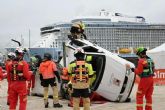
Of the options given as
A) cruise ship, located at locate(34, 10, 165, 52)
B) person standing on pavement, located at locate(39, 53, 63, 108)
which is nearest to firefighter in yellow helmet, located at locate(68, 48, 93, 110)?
person standing on pavement, located at locate(39, 53, 63, 108)

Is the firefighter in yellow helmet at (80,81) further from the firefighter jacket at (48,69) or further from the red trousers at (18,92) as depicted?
the firefighter jacket at (48,69)

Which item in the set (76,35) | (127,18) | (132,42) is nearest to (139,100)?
(76,35)

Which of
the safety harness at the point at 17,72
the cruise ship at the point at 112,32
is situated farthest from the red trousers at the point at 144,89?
the cruise ship at the point at 112,32

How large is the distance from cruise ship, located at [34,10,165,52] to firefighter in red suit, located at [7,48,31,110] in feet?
249

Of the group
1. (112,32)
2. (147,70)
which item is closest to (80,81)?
(147,70)

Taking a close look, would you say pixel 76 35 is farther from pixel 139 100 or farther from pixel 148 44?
pixel 148 44

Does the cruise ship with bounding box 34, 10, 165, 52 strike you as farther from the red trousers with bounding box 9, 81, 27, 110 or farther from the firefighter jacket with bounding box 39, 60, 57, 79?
the red trousers with bounding box 9, 81, 27, 110

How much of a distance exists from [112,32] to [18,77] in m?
80.7

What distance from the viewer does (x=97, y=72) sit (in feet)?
47.0

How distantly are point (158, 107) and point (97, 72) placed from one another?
217cm

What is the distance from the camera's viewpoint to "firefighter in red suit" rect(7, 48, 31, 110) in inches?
409

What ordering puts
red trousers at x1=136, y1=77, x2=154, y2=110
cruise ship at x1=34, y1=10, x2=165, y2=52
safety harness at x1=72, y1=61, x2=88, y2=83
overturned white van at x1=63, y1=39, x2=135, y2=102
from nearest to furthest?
safety harness at x1=72, y1=61, x2=88, y2=83 < red trousers at x1=136, y1=77, x2=154, y2=110 < overturned white van at x1=63, y1=39, x2=135, y2=102 < cruise ship at x1=34, y1=10, x2=165, y2=52

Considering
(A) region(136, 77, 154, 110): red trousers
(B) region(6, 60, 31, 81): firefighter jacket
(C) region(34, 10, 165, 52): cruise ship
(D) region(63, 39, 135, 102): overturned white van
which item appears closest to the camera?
(B) region(6, 60, 31, 81): firefighter jacket

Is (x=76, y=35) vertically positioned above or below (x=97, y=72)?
above
